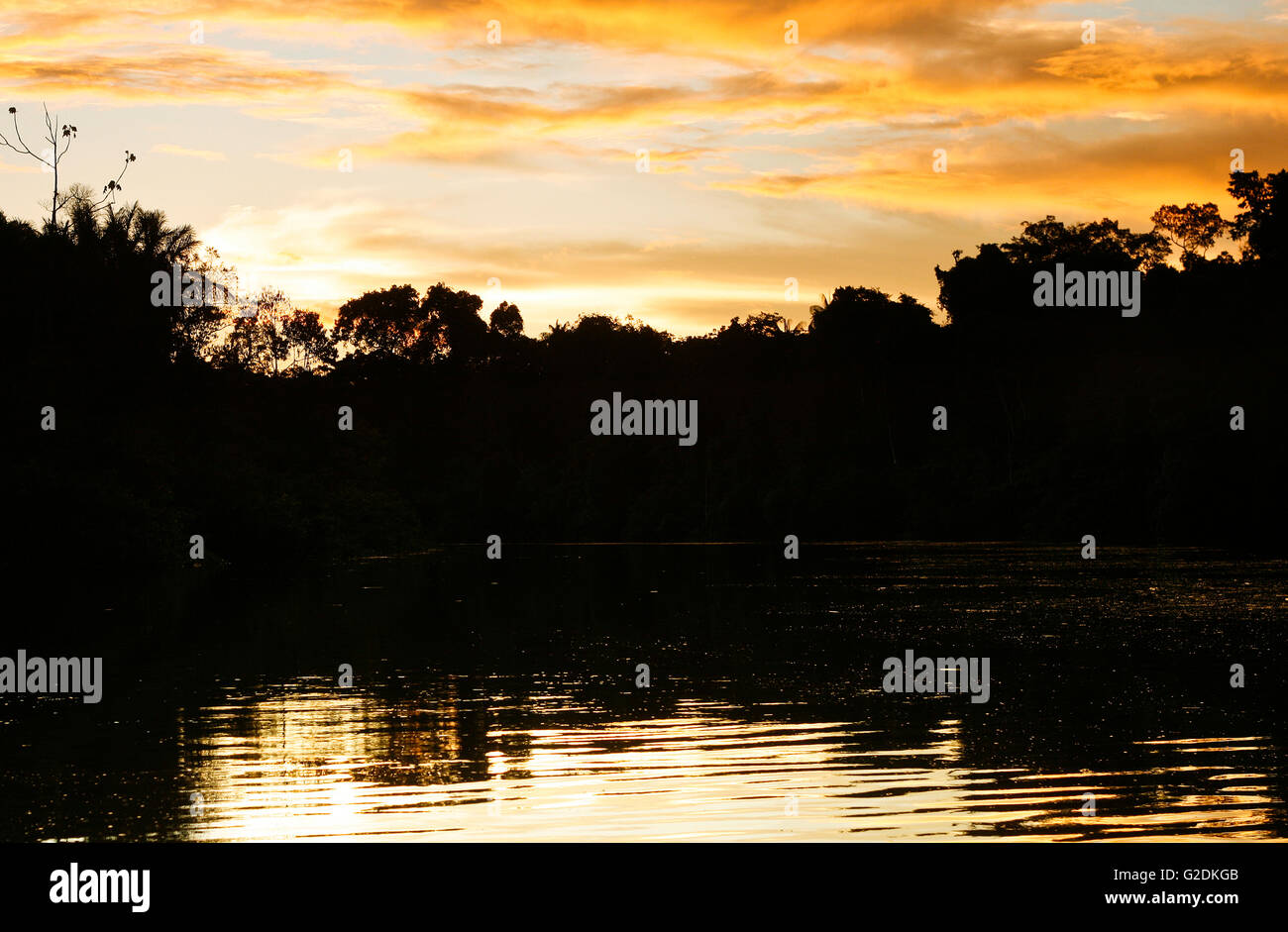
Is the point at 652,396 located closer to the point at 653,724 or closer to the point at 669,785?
the point at 653,724

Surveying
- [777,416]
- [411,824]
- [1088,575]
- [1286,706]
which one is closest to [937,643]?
[1286,706]

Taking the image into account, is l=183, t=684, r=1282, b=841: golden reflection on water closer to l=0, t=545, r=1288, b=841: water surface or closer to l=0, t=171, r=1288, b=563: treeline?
l=0, t=545, r=1288, b=841: water surface

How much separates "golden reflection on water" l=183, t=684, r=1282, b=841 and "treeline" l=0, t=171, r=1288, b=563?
35518 mm

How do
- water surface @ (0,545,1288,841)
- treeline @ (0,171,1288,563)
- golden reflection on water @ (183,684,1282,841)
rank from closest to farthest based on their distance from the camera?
golden reflection on water @ (183,684,1282,841) < water surface @ (0,545,1288,841) < treeline @ (0,171,1288,563)

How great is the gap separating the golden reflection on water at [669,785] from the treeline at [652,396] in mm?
35518

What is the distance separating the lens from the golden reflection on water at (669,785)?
38.0 feet

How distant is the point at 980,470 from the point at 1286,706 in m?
80.1

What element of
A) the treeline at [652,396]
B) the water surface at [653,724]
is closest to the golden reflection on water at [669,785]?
the water surface at [653,724]

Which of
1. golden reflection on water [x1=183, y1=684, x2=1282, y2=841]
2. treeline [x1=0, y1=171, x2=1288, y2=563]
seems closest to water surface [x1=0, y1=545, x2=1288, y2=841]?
golden reflection on water [x1=183, y1=684, x2=1282, y2=841]

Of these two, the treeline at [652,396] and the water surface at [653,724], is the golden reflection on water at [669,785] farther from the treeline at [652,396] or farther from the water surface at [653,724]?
the treeline at [652,396]

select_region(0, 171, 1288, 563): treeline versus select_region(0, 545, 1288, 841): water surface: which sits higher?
select_region(0, 171, 1288, 563): treeline

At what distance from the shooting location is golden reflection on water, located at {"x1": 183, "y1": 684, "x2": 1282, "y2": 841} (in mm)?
11586

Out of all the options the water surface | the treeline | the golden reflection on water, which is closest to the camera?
the golden reflection on water

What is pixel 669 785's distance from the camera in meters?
13.5
